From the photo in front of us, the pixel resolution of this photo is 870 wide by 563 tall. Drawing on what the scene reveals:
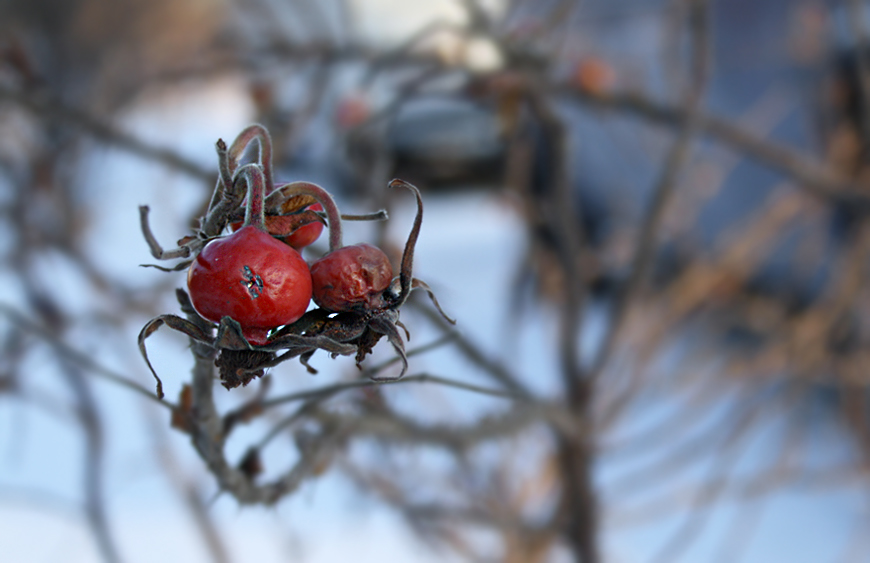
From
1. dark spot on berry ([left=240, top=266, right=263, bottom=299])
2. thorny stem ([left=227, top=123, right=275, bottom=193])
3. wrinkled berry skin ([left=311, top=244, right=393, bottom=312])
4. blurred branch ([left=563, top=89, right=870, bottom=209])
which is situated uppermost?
blurred branch ([left=563, top=89, right=870, bottom=209])

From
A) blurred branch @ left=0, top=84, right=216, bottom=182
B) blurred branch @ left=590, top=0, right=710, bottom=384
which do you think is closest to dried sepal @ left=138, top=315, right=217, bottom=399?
blurred branch @ left=0, top=84, right=216, bottom=182

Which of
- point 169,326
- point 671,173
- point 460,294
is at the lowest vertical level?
point 169,326

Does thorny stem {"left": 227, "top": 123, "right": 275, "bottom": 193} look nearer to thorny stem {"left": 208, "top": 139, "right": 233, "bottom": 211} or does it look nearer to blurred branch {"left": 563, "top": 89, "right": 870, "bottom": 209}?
thorny stem {"left": 208, "top": 139, "right": 233, "bottom": 211}

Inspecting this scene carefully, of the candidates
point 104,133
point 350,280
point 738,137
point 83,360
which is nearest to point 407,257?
point 350,280

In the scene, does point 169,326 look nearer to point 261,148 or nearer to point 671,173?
point 261,148

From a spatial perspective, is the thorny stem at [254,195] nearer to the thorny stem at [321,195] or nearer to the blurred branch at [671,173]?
the thorny stem at [321,195]

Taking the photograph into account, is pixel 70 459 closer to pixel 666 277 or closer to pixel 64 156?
pixel 64 156

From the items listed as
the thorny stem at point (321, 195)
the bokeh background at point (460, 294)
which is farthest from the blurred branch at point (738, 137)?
the thorny stem at point (321, 195)
